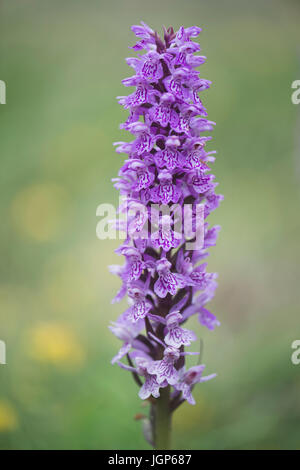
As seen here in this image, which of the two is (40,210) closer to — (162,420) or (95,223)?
(95,223)

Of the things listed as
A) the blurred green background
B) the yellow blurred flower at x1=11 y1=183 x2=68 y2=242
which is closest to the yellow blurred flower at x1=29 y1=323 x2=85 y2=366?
the blurred green background

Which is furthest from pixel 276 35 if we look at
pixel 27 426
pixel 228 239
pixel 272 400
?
pixel 27 426

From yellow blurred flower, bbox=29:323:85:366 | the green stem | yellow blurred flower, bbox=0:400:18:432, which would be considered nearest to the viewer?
the green stem

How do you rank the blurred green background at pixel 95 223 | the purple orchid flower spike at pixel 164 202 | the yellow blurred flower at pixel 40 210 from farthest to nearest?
1. the yellow blurred flower at pixel 40 210
2. the blurred green background at pixel 95 223
3. the purple orchid flower spike at pixel 164 202

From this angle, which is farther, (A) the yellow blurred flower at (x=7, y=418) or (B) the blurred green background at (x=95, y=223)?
(B) the blurred green background at (x=95, y=223)

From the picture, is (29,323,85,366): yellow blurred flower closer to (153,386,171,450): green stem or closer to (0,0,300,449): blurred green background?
(0,0,300,449): blurred green background

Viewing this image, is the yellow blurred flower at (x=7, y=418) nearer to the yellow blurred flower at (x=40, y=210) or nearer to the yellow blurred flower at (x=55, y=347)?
the yellow blurred flower at (x=55, y=347)

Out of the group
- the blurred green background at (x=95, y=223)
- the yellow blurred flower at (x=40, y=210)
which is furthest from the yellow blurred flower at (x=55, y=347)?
the yellow blurred flower at (x=40, y=210)
